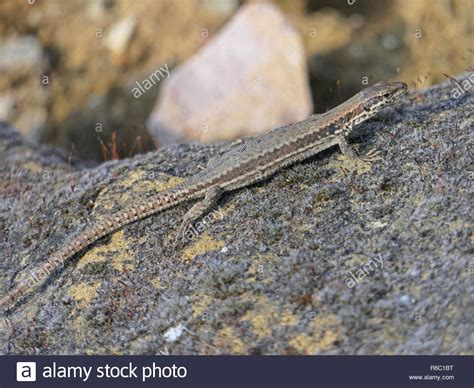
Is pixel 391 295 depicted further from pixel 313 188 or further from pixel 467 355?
pixel 313 188

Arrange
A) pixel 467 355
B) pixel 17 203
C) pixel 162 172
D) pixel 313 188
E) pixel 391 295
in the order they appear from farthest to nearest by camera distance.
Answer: pixel 17 203, pixel 162 172, pixel 313 188, pixel 391 295, pixel 467 355

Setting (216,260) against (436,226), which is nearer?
(436,226)

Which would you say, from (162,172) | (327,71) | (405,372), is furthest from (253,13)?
(405,372)

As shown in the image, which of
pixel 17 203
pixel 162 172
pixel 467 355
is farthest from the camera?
pixel 17 203

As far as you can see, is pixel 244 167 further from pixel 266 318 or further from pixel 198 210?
pixel 266 318

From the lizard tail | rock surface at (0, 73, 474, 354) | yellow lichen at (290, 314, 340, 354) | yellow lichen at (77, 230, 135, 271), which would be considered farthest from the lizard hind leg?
yellow lichen at (290, 314, 340, 354)

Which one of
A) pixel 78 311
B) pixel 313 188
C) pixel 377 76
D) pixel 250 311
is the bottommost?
pixel 250 311

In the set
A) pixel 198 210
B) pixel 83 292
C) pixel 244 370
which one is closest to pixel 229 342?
pixel 244 370
